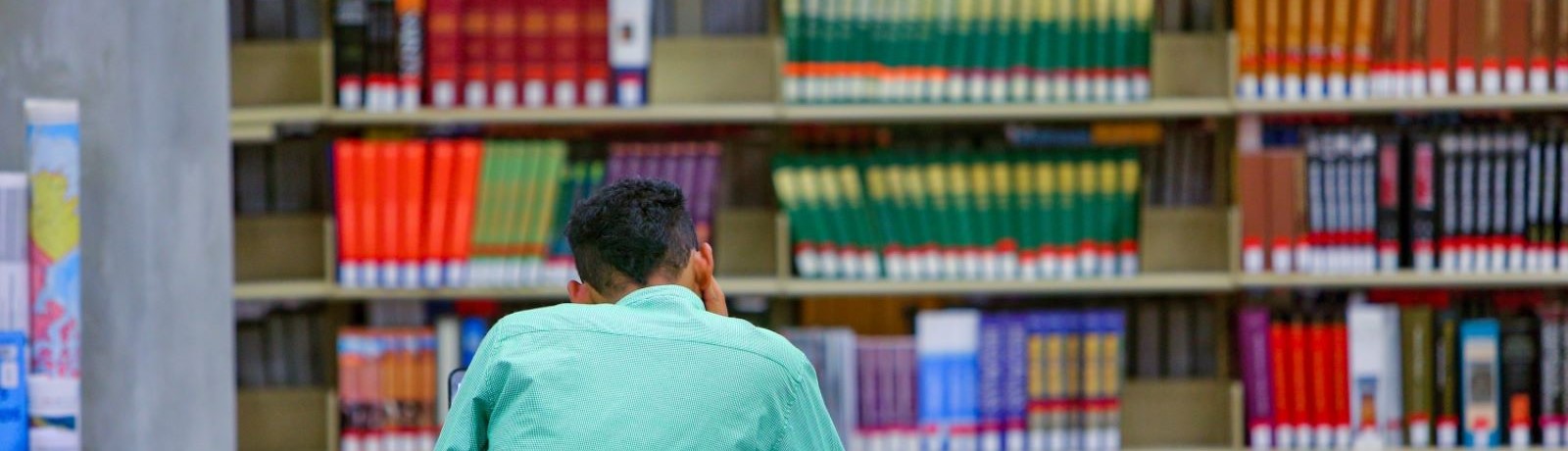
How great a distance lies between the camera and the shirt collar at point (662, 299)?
1630 mm

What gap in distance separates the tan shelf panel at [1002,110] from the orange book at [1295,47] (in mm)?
128

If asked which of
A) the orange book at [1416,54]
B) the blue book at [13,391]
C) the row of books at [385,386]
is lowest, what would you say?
the row of books at [385,386]

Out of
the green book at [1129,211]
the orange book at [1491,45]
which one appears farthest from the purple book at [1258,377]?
the orange book at [1491,45]

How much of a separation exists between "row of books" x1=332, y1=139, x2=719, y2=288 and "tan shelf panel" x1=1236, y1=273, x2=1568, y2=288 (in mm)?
1134

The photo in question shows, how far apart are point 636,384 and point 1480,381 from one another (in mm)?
2523

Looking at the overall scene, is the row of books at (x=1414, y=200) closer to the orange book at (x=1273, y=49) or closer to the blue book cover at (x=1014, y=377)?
the orange book at (x=1273, y=49)

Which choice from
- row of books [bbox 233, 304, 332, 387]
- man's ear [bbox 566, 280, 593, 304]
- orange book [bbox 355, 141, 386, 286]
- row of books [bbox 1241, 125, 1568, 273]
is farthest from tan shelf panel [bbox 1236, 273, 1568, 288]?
man's ear [bbox 566, 280, 593, 304]

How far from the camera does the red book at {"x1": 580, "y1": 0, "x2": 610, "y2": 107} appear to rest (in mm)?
3570

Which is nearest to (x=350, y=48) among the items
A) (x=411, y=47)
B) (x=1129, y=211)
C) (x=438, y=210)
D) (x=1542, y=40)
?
(x=411, y=47)

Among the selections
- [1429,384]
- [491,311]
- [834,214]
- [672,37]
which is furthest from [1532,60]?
[491,311]

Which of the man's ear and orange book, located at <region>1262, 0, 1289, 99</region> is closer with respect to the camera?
the man's ear

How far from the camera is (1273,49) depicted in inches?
139

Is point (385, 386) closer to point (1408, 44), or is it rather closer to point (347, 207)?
point (347, 207)

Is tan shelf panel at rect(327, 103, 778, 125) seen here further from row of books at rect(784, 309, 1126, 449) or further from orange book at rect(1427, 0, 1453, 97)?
orange book at rect(1427, 0, 1453, 97)
